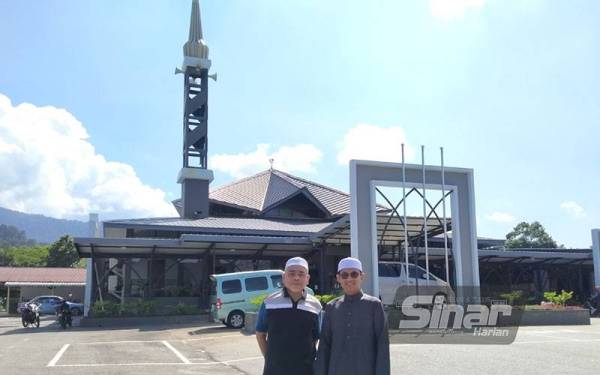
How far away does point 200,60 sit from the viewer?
32344mm

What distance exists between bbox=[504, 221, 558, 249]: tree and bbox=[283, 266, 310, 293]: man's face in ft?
230

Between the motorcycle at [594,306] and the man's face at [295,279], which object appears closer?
the man's face at [295,279]

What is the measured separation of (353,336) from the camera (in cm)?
367

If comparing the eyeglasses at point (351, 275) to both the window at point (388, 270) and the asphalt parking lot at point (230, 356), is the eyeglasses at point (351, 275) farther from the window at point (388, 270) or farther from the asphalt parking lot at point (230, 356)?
the window at point (388, 270)

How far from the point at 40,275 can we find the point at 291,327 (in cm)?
4013

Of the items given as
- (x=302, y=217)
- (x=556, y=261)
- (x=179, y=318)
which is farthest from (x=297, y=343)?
(x=302, y=217)

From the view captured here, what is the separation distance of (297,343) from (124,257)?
21.5m

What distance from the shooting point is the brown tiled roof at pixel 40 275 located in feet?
125

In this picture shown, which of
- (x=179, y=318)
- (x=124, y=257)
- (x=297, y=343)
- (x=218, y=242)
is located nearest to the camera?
(x=297, y=343)

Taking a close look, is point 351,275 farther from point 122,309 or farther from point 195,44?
point 195,44

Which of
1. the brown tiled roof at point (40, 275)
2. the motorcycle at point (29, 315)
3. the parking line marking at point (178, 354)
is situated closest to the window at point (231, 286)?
the parking line marking at point (178, 354)

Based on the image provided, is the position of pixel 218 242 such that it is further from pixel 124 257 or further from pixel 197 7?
pixel 197 7

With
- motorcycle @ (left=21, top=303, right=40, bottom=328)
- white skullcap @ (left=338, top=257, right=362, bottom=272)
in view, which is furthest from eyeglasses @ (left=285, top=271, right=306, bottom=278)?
motorcycle @ (left=21, top=303, right=40, bottom=328)

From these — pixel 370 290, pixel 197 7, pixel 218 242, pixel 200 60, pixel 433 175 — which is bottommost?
pixel 370 290
